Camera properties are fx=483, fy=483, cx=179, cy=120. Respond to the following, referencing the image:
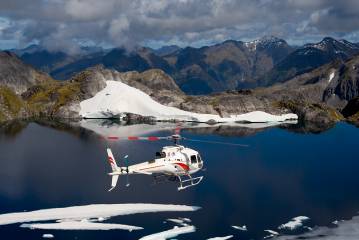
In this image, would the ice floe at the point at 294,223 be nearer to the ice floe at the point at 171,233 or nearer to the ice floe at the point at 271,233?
the ice floe at the point at 271,233

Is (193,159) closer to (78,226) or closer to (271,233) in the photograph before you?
(271,233)

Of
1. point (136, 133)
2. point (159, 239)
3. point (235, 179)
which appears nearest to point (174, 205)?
point (159, 239)

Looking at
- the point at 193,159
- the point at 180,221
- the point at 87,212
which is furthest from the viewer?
the point at 193,159

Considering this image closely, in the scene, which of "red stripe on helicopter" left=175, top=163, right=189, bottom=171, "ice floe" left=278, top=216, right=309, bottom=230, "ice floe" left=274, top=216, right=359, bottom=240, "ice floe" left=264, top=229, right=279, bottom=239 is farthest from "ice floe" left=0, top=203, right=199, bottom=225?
"ice floe" left=274, top=216, right=359, bottom=240

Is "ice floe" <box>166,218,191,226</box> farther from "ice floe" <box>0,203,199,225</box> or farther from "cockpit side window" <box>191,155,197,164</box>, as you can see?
"cockpit side window" <box>191,155,197,164</box>

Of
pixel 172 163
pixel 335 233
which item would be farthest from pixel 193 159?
pixel 335 233
